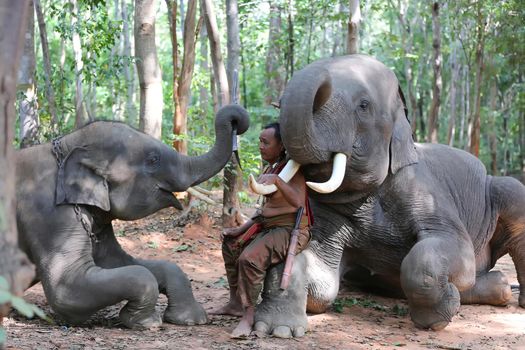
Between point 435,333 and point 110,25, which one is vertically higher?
point 110,25

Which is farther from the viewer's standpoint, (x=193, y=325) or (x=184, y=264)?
(x=184, y=264)

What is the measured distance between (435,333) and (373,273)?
1.05 m

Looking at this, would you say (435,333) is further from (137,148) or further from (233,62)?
(233,62)

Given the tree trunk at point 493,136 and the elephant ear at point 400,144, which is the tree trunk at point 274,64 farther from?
the elephant ear at point 400,144

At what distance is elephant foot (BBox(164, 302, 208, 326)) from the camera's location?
639 cm

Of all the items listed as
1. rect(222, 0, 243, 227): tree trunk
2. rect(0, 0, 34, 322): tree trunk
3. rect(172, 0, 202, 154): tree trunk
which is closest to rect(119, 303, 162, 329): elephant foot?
rect(0, 0, 34, 322): tree trunk

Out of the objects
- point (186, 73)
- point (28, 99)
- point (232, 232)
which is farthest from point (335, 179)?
point (186, 73)

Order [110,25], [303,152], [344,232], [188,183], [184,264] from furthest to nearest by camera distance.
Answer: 1. [110,25]
2. [184,264]
3. [344,232]
4. [188,183]
5. [303,152]

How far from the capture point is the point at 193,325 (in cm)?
639

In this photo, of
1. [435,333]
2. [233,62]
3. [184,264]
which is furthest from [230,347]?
[233,62]

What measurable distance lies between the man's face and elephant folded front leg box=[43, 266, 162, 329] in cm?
137

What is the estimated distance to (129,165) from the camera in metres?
6.47

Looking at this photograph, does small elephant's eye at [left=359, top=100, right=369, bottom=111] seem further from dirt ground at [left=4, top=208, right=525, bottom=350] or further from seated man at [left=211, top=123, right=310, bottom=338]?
dirt ground at [left=4, top=208, right=525, bottom=350]

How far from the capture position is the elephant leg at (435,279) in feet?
21.1
